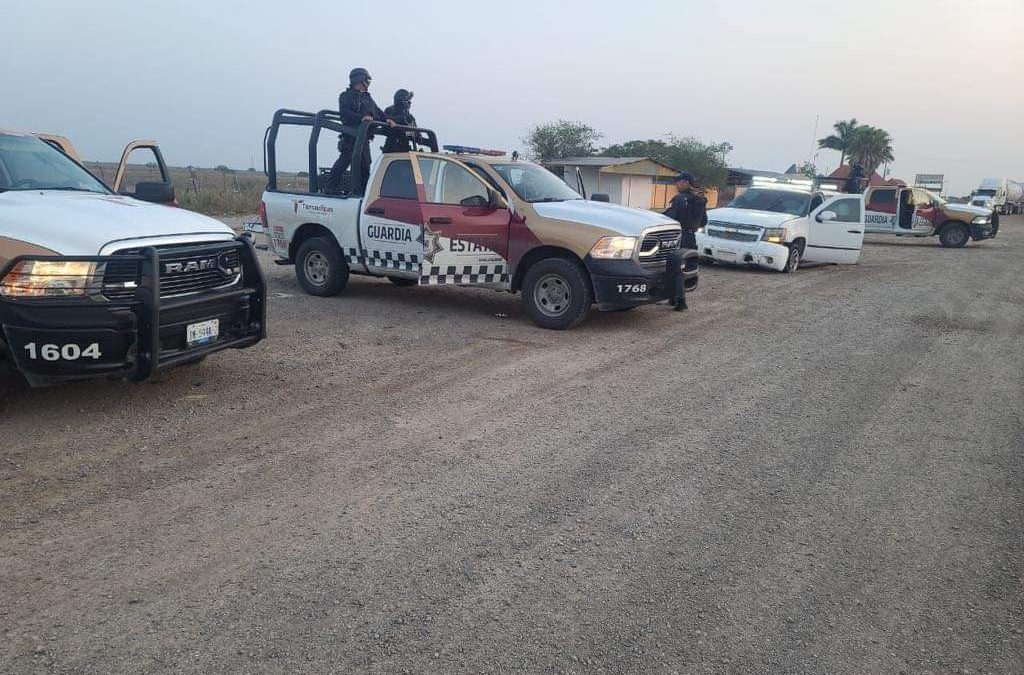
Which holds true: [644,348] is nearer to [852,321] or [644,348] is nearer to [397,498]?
[852,321]

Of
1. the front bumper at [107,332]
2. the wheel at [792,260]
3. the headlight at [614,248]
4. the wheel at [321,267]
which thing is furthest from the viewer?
the wheel at [792,260]

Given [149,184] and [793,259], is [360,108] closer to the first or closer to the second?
[149,184]

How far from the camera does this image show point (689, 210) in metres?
11.7

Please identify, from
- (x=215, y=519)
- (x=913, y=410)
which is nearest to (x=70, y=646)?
(x=215, y=519)

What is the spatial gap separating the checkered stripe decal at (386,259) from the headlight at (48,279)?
439 centimetres

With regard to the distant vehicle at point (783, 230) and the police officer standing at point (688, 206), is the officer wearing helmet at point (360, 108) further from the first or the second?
the distant vehicle at point (783, 230)

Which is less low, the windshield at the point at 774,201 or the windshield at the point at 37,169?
the windshield at the point at 37,169

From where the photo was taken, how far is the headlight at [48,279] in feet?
15.2

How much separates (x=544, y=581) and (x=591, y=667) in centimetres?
59

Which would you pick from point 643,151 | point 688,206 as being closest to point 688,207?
point 688,206

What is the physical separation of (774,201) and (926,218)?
10414 mm

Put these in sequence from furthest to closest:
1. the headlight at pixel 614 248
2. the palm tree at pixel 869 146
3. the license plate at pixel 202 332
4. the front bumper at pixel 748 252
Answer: the palm tree at pixel 869 146 < the front bumper at pixel 748 252 < the headlight at pixel 614 248 < the license plate at pixel 202 332

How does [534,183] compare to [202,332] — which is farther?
[534,183]

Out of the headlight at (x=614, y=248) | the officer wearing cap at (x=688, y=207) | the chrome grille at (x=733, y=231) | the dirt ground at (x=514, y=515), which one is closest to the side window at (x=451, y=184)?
the headlight at (x=614, y=248)
